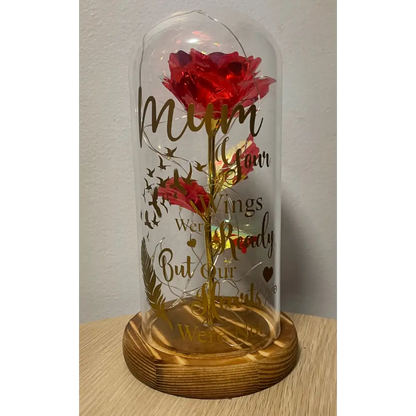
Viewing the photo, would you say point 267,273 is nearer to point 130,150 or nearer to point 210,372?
point 210,372

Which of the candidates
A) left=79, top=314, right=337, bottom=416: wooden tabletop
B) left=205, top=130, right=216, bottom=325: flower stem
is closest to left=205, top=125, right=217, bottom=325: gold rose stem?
left=205, top=130, right=216, bottom=325: flower stem

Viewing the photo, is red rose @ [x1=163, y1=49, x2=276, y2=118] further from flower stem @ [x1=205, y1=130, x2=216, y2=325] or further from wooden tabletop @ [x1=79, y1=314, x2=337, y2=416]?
wooden tabletop @ [x1=79, y1=314, x2=337, y2=416]

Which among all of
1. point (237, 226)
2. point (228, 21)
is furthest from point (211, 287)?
point (228, 21)

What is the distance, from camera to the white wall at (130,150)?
2.06 feet

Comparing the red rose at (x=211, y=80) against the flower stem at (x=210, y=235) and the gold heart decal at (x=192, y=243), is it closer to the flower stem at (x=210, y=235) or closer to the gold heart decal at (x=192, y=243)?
the flower stem at (x=210, y=235)

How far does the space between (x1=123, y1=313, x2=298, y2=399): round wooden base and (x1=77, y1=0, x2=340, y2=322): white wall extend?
0.24 meters

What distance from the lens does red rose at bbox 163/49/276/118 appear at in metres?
0.44

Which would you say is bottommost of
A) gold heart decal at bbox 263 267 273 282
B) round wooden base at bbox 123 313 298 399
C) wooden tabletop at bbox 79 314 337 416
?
wooden tabletop at bbox 79 314 337 416

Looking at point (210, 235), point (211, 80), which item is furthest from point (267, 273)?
point (211, 80)

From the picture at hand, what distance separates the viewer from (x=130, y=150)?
0.67 metres

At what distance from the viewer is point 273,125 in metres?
0.52

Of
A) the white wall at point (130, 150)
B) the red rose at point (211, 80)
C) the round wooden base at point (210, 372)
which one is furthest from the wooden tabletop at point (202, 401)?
the red rose at point (211, 80)

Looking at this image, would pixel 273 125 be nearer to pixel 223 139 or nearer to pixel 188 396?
→ pixel 223 139

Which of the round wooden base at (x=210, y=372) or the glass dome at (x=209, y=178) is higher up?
the glass dome at (x=209, y=178)
